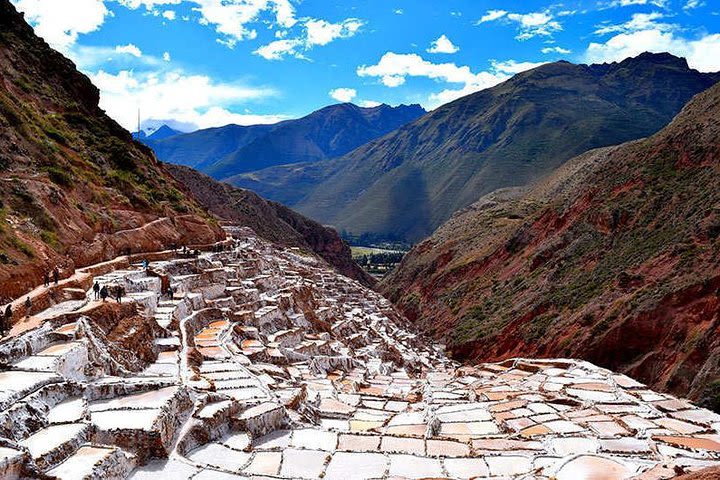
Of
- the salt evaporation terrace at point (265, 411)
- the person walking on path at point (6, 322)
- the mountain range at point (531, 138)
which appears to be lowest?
the salt evaporation terrace at point (265, 411)

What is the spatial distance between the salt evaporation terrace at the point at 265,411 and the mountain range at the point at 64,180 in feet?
8.25

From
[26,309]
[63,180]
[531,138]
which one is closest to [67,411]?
[26,309]

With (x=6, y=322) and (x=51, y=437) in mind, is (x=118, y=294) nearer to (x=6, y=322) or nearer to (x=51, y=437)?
(x=6, y=322)

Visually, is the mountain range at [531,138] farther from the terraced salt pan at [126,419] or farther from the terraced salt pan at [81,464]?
the terraced salt pan at [81,464]

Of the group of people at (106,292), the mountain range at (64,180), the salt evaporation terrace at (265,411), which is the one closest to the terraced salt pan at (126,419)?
the salt evaporation terrace at (265,411)

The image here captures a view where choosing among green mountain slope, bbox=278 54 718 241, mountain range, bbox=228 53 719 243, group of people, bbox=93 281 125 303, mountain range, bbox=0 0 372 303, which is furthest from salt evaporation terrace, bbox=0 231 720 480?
green mountain slope, bbox=278 54 718 241

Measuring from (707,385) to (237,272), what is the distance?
21.8 meters

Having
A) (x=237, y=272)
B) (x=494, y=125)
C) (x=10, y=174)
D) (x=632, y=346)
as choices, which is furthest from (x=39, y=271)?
(x=494, y=125)

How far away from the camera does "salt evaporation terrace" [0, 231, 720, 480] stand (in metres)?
9.09

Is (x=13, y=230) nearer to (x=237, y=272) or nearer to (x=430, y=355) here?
(x=237, y=272)

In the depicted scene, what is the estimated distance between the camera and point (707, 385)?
21.0 meters

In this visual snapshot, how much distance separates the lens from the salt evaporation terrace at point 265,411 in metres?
9.09

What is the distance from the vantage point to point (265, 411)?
1178 centimetres

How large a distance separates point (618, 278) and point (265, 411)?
91.9ft
